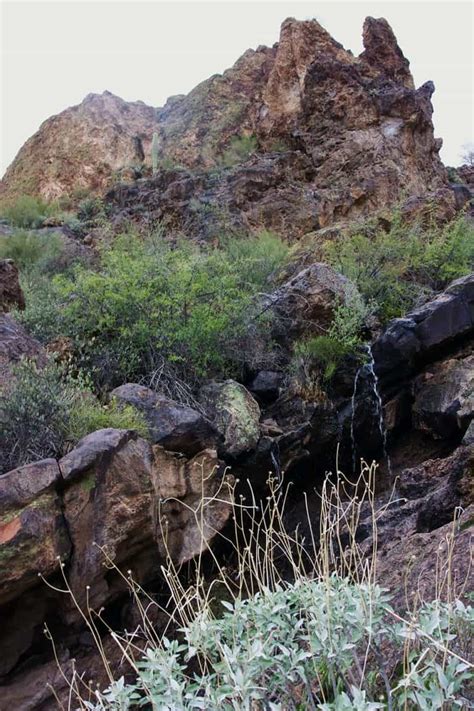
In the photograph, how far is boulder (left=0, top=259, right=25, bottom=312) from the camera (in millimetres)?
8680

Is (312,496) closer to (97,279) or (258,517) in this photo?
(258,517)

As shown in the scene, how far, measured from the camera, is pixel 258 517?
8195 mm

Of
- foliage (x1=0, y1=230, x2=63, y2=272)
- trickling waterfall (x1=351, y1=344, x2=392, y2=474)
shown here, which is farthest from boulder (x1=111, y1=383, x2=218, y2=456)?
foliage (x1=0, y1=230, x2=63, y2=272)

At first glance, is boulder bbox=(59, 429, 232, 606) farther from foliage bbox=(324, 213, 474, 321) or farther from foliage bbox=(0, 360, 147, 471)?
foliage bbox=(324, 213, 474, 321)

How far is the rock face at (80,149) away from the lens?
22.1 metres

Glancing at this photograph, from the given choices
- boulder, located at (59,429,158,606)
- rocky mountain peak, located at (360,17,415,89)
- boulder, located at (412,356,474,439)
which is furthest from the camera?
rocky mountain peak, located at (360,17,415,89)

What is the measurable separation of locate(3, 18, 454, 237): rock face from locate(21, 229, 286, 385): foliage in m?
6.58

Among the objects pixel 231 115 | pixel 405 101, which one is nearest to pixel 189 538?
pixel 405 101

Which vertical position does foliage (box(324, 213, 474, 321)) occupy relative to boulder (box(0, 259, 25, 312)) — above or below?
below

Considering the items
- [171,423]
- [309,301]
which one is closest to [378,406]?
[309,301]

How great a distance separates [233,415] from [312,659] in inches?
205

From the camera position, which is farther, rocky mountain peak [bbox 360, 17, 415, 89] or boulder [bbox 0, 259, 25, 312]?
rocky mountain peak [bbox 360, 17, 415, 89]

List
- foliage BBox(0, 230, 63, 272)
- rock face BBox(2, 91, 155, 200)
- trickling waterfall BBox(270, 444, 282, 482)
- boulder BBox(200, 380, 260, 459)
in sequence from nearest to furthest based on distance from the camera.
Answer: boulder BBox(200, 380, 260, 459), trickling waterfall BBox(270, 444, 282, 482), foliage BBox(0, 230, 63, 272), rock face BBox(2, 91, 155, 200)

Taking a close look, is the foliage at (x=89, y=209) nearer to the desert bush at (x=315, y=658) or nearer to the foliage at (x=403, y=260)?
the foliage at (x=403, y=260)
